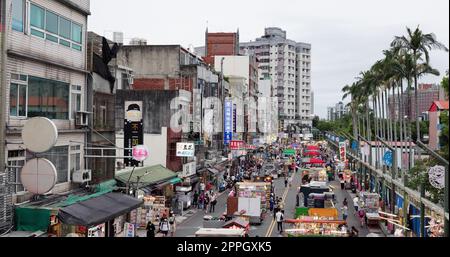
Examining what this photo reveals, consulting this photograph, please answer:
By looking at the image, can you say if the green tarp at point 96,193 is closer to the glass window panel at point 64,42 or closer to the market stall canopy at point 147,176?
the market stall canopy at point 147,176

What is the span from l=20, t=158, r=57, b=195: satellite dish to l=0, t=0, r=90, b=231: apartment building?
79cm

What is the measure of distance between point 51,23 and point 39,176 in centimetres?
730

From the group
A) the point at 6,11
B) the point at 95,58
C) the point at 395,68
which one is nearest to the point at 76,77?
Result: the point at 95,58

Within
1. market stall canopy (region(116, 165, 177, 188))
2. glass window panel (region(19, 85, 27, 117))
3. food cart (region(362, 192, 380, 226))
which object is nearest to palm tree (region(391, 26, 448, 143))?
food cart (region(362, 192, 380, 226))

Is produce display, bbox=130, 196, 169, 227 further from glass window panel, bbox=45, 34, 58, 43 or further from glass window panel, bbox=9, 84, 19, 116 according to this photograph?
glass window panel, bbox=9, 84, 19, 116

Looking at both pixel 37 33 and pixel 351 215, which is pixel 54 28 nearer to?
pixel 37 33

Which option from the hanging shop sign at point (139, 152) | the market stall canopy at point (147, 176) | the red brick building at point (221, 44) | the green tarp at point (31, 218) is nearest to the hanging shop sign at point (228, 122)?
the market stall canopy at point (147, 176)

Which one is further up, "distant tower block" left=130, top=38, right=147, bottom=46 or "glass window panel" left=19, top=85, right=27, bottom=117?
"distant tower block" left=130, top=38, right=147, bottom=46

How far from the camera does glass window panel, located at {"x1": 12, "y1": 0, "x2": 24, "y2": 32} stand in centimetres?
1925

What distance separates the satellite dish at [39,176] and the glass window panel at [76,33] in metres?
8.27

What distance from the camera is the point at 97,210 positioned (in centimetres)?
2066

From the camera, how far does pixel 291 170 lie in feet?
261
